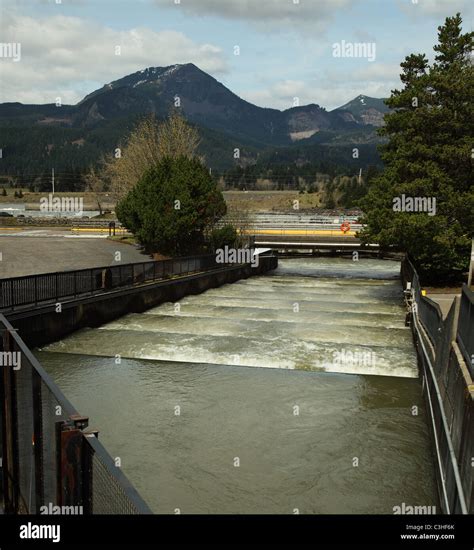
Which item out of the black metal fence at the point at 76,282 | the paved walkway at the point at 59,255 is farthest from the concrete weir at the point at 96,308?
the paved walkway at the point at 59,255

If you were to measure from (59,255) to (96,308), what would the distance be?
52.3ft

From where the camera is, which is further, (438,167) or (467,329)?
Result: (438,167)

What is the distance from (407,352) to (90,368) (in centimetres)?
1097

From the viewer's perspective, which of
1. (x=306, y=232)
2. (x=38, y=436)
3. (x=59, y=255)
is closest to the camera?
(x=38, y=436)

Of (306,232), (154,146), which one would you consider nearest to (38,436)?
(154,146)

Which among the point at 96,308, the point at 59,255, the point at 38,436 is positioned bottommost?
the point at 96,308

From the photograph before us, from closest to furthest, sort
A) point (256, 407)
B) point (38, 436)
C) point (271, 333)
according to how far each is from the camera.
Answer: point (38, 436) < point (256, 407) < point (271, 333)

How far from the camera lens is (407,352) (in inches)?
808

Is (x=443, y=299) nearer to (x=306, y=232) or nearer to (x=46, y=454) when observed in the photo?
(x=46, y=454)

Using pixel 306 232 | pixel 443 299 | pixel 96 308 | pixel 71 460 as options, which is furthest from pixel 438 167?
pixel 306 232

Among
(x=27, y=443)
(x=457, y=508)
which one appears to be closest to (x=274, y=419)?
(x=457, y=508)

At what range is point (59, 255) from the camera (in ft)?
126

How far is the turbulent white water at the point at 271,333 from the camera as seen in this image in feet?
64.1

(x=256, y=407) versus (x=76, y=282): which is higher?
(x=76, y=282)
